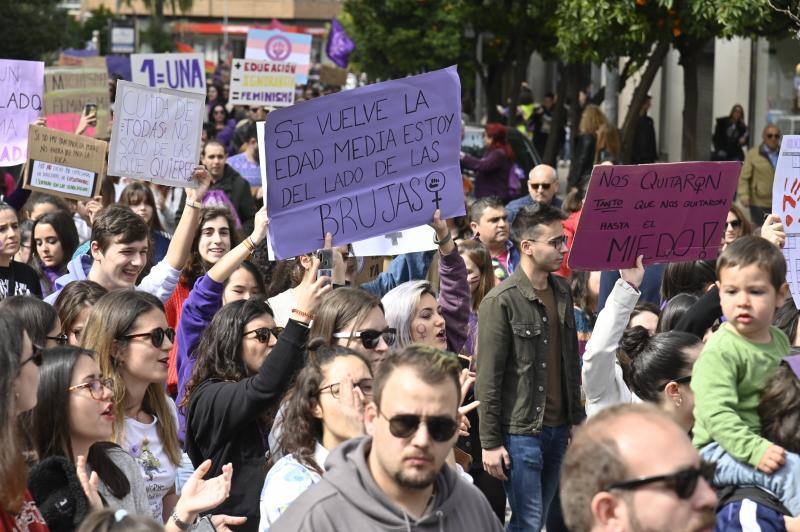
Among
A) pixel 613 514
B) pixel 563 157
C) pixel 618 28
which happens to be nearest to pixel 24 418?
pixel 613 514

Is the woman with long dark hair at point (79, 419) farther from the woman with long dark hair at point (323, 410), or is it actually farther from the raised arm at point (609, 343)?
the raised arm at point (609, 343)

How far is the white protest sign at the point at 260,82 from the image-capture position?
14883mm

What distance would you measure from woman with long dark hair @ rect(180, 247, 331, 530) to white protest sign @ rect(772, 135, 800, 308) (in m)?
2.27

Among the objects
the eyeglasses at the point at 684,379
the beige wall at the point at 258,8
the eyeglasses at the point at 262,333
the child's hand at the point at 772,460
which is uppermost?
the beige wall at the point at 258,8

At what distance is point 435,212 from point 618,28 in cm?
966

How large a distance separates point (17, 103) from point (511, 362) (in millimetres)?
5045

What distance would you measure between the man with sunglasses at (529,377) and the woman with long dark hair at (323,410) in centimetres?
186

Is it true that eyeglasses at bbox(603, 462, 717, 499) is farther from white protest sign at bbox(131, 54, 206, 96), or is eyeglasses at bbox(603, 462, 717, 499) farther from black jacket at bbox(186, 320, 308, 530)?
white protest sign at bbox(131, 54, 206, 96)

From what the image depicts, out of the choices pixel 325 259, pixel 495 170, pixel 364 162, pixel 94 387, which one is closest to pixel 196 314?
pixel 325 259

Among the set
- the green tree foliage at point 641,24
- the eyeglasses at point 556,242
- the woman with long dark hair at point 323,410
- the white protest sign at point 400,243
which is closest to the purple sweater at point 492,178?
the green tree foliage at point 641,24

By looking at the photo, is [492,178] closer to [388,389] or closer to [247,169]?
[247,169]

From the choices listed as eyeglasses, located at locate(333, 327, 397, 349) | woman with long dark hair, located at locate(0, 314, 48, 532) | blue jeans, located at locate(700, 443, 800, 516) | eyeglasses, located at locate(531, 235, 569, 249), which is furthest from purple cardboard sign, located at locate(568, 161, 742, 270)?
woman with long dark hair, located at locate(0, 314, 48, 532)

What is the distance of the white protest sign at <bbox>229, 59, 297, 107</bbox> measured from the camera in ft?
48.8

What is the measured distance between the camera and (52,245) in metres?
7.98
